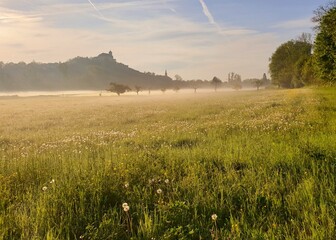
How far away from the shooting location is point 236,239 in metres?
4.29

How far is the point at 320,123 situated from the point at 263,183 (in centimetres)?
965

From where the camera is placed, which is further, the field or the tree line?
the tree line

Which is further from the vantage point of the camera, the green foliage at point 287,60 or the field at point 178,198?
the green foliage at point 287,60

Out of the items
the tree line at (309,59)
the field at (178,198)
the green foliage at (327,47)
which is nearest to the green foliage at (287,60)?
the tree line at (309,59)

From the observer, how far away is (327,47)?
5225 centimetres

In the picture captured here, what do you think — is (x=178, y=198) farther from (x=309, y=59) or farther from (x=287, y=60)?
(x=287, y=60)

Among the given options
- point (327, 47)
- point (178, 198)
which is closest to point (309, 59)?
point (327, 47)

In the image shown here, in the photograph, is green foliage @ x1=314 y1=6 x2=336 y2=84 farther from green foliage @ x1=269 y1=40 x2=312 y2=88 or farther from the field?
green foliage @ x1=269 y1=40 x2=312 y2=88

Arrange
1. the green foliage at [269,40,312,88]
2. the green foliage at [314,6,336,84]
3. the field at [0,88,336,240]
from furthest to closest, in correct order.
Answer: the green foliage at [269,40,312,88] < the green foliage at [314,6,336,84] < the field at [0,88,336,240]

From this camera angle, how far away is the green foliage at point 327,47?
5084 centimetres

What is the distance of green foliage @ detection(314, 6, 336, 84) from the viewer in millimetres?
50844

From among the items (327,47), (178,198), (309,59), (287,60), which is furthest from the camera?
(287,60)

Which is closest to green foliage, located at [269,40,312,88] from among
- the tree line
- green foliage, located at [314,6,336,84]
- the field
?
the tree line

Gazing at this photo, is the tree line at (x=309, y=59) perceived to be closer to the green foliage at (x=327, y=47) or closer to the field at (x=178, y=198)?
the green foliage at (x=327, y=47)
